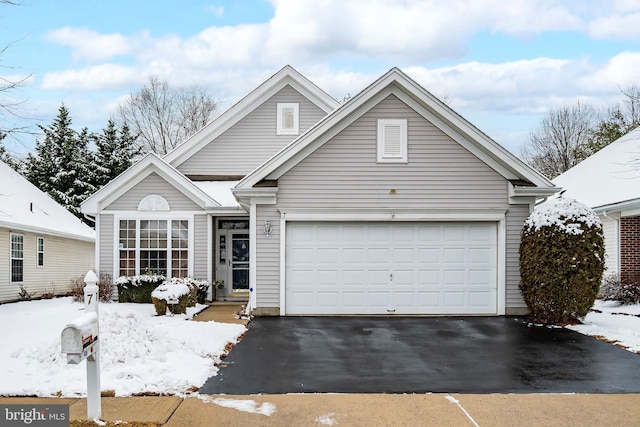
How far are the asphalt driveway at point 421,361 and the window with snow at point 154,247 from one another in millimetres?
5818

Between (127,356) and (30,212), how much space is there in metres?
15.2

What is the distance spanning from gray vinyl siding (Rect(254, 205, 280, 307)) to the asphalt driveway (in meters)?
1.48

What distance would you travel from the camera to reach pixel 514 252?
1477 centimetres

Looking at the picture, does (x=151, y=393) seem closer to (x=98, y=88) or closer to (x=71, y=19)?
(x=71, y=19)

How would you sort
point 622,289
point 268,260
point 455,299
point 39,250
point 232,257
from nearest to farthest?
point 268,260
point 455,299
point 622,289
point 232,257
point 39,250

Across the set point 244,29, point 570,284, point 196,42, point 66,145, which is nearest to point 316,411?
point 570,284

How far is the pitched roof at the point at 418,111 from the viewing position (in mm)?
14430

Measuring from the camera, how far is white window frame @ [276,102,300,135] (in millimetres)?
20359

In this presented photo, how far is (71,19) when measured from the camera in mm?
15016

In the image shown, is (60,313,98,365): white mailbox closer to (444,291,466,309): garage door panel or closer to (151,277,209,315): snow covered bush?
(151,277,209,315): snow covered bush

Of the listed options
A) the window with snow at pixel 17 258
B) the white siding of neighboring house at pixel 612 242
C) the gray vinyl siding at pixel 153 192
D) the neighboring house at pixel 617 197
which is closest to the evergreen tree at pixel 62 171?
the window with snow at pixel 17 258

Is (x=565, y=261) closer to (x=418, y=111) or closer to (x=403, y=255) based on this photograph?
(x=403, y=255)

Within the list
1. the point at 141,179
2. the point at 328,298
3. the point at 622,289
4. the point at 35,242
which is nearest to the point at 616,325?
the point at 622,289

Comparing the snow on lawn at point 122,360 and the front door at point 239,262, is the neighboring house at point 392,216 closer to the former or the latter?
the snow on lawn at point 122,360
